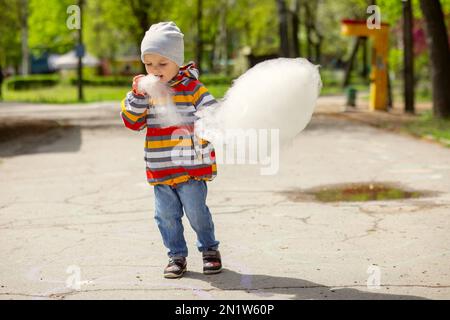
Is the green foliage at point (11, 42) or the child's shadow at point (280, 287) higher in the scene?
the green foliage at point (11, 42)

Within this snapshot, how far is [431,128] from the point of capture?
16703mm

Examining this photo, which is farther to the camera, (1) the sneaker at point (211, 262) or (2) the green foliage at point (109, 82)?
(2) the green foliage at point (109, 82)

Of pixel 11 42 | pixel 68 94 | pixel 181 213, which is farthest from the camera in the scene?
pixel 11 42

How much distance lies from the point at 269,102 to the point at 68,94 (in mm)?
38874

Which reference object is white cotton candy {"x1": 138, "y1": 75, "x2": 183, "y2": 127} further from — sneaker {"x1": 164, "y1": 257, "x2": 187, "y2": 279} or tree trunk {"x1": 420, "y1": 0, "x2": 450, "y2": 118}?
tree trunk {"x1": 420, "y1": 0, "x2": 450, "y2": 118}

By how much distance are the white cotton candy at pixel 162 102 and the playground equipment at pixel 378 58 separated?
19.2 metres

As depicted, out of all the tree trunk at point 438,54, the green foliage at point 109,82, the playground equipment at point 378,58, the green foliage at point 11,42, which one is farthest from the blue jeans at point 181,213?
the green foliage at point 11,42

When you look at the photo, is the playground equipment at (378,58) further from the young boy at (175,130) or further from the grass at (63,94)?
the young boy at (175,130)

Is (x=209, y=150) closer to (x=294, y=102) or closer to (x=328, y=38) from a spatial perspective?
(x=294, y=102)

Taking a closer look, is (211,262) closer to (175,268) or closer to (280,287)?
(175,268)

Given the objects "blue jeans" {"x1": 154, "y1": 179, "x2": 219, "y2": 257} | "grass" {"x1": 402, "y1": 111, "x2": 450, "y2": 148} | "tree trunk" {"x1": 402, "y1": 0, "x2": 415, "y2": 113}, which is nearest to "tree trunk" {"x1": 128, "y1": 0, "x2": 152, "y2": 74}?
"tree trunk" {"x1": 402, "y1": 0, "x2": 415, "y2": 113}

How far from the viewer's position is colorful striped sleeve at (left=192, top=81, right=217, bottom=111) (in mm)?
5234

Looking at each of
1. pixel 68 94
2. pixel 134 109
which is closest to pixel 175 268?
pixel 134 109

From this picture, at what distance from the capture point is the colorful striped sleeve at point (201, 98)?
5.23 m
